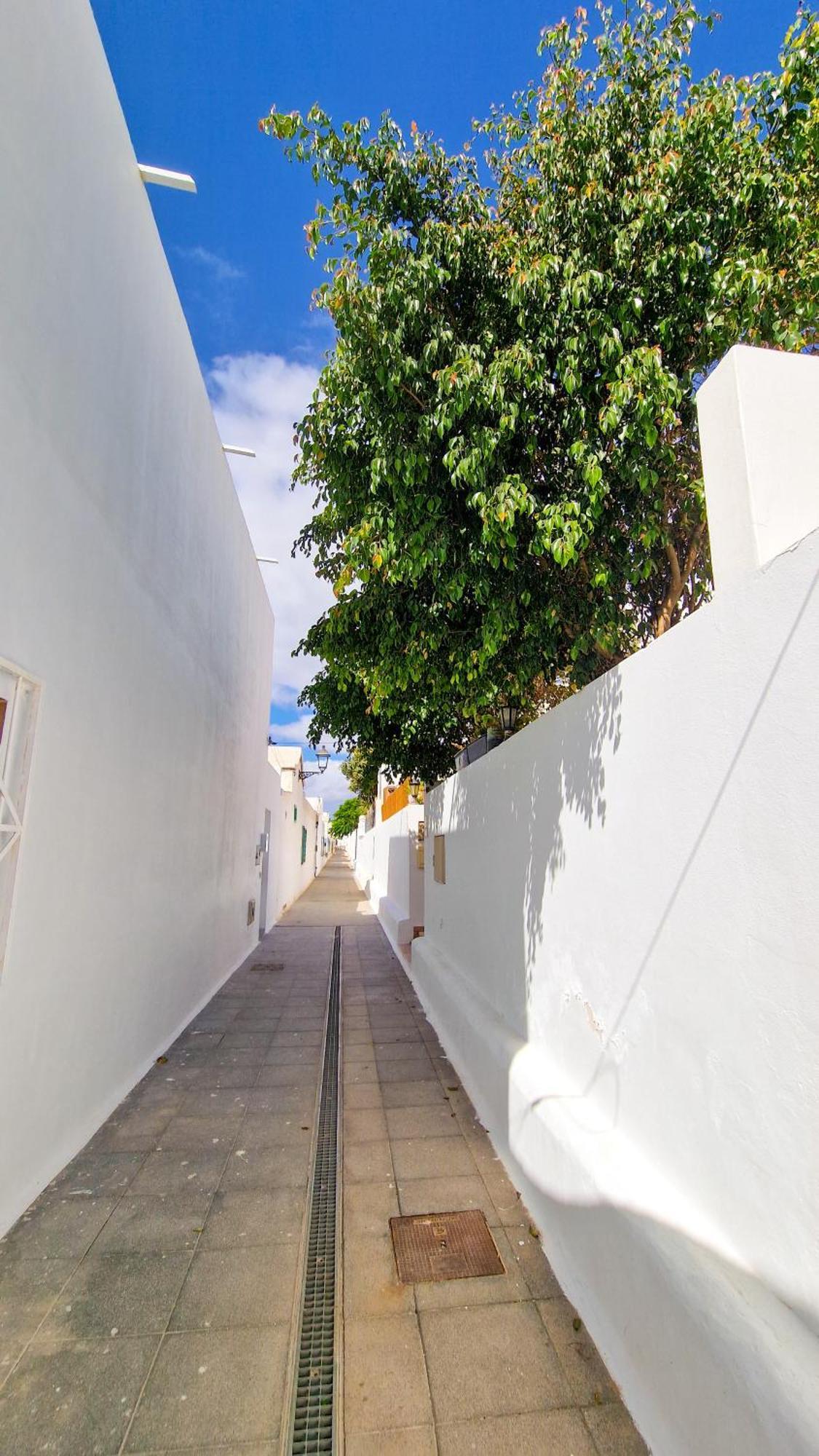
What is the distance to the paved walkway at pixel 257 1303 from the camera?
1973mm

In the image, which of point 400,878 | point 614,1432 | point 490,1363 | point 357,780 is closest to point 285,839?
point 400,878

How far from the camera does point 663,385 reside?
128 inches

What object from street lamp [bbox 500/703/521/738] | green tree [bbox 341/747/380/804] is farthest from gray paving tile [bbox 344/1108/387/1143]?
green tree [bbox 341/747/380/804]

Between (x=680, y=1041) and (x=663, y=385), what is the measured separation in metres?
3.07

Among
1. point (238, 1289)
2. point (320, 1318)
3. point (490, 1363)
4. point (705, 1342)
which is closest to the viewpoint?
point (705, 1342)

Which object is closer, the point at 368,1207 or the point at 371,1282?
the point at 371,1282

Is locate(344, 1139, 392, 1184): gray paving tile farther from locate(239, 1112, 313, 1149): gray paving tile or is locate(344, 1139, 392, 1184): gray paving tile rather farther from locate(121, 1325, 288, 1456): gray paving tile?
locate(121, 1325, 288, 1456): gray paving tile

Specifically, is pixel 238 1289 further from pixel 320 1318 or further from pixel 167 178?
pixel 167 178

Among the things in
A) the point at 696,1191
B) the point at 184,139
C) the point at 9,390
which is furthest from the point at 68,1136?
the point at 184,139

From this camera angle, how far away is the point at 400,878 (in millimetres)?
11086

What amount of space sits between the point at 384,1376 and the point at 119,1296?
114cm

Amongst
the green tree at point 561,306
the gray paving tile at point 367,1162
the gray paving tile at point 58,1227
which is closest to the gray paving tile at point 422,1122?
the gray paving tile at point 367,1162

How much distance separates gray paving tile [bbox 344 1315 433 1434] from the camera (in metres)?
2.00

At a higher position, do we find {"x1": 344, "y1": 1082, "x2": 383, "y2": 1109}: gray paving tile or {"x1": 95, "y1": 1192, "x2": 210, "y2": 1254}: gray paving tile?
{"x1": 344, "y1": 1082, "x2": 383, "y2": 1109}: gray paving tile
